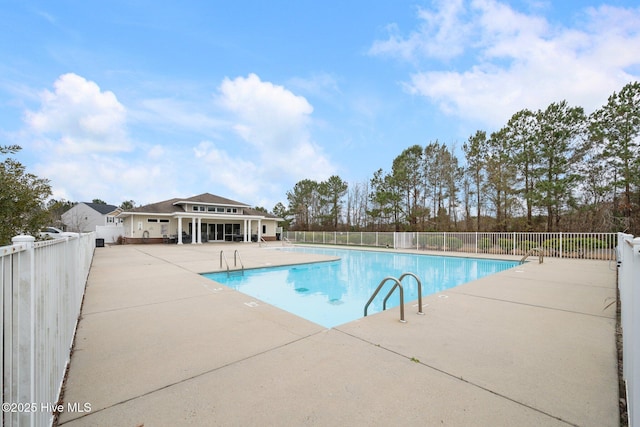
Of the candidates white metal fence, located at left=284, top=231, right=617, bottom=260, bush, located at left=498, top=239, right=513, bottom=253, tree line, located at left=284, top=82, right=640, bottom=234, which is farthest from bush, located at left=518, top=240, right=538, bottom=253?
tree line, located at left=284, top=82, right=640, bottom=234

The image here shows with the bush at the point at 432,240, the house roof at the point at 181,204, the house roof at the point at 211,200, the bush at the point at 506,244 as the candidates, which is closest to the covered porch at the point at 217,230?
the house roof at the point at 181,204

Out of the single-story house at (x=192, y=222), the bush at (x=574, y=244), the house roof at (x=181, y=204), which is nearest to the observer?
the bush at (x=574, y=244)

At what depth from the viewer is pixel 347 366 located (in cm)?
284

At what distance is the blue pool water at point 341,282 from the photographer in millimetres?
7262

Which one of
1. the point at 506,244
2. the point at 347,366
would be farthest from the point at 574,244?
the point at 347,366

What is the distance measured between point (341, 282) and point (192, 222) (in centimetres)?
2046

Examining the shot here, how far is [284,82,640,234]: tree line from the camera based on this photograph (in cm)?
1572

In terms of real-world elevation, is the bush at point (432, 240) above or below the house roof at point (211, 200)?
below

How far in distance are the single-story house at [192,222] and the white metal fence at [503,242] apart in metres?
12.0

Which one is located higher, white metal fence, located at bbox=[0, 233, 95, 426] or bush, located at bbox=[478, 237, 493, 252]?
white metal fence, located at bbox=[0, 233, 95, 426]

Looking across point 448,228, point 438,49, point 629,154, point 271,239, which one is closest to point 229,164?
point 271,239

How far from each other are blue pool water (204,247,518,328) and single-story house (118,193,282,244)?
16267mm

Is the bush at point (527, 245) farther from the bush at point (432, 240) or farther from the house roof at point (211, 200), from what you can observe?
the house roof at point (211, 200)

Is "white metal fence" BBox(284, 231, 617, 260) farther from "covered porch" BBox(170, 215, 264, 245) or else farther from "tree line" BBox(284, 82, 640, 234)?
"covered porch" BBox(170, 215, 264, 245)
